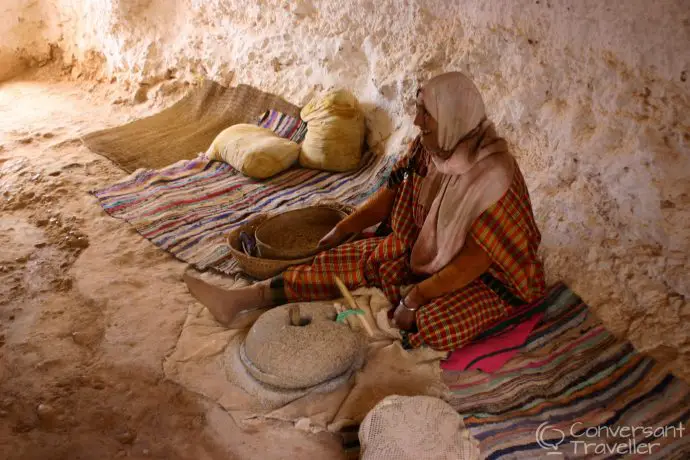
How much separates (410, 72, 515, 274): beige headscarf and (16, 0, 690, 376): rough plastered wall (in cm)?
67

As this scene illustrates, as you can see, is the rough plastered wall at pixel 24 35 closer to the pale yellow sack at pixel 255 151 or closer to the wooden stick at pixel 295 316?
the pale yellow sack at pixel 255 151

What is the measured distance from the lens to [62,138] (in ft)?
13.6

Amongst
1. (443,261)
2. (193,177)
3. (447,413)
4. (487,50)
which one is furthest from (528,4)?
(193,177)

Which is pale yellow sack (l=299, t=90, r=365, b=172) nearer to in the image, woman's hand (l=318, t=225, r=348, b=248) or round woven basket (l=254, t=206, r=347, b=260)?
round woven basket (l=254, t=206, r=347, b=260)

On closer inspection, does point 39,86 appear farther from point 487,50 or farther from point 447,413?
point 447,413

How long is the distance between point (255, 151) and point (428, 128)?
6.14 feet

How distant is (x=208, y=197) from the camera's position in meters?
3.23

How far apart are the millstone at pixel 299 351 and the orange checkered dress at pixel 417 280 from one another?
0.86ft

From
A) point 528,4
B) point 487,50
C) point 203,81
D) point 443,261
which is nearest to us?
point 443,261

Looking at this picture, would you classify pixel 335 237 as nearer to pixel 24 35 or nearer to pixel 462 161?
pixel 462 161

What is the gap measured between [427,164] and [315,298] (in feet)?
2.28

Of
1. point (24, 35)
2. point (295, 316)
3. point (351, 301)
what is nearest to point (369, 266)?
point (351, 301)

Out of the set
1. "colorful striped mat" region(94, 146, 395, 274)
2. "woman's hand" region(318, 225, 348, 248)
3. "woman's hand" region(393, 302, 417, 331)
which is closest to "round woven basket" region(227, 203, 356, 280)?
"woman's hand" region(318, 225, 348, 248)

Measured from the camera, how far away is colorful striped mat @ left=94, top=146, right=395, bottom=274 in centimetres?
278
